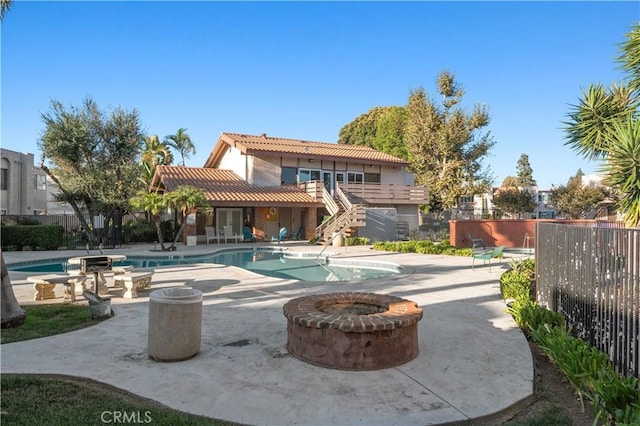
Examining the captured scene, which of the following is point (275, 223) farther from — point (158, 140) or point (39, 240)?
point (158, 140)

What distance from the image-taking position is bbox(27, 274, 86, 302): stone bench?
8328 mm

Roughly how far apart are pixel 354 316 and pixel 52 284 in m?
7.21

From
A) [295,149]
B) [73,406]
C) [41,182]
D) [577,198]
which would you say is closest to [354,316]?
[73,406]

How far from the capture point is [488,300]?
8797 mm

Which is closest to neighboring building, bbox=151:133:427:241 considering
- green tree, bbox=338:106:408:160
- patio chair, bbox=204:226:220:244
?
patio chair, bbox=204:226:220:244

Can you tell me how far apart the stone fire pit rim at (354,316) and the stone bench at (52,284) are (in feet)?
17.9

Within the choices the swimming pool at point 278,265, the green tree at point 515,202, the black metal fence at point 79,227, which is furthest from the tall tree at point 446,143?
the black metal fence at point 79,227

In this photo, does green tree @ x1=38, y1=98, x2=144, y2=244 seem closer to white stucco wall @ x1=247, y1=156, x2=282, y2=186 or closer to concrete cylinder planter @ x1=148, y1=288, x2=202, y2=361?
white stucco wall @ x1=247, y1=156, x2=282, y2=186

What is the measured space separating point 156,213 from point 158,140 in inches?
1042

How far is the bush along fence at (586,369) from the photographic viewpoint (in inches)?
140

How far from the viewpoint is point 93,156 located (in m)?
22.5

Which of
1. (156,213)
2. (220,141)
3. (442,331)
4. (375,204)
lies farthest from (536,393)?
(220,141)

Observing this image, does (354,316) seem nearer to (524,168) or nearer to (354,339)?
(354,339)

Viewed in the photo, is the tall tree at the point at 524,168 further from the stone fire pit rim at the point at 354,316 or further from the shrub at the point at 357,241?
the stone fire pit rim at the point at 354,316
